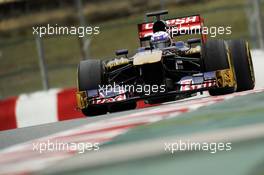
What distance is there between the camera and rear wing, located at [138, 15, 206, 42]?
7.58 meters

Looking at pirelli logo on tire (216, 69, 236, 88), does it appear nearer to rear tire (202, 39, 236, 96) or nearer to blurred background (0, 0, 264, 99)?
rear tire (202, 39, 236, 96)

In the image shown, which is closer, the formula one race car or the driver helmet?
Result: the formula one race car

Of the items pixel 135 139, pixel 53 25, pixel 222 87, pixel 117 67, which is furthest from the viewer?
pixel 53 25

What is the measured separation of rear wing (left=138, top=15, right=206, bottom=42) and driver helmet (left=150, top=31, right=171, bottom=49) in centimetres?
25

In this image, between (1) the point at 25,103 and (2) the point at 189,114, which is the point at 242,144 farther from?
(1) the point at 25,103

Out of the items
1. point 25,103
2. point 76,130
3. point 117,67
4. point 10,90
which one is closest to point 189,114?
point 76,130

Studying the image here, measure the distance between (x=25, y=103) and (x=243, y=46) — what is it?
2.55 meters

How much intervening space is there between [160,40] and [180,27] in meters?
0.38

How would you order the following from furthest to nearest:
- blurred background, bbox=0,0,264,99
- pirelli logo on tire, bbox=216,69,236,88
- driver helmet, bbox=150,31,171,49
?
blurred background, bbox=0,0,264,99 < driver helmet, bbox=150,31,171,49 < pirelli logo on tire, bbox=216,69,236,88

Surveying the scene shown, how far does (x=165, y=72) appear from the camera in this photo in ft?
23.2

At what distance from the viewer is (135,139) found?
4117mm

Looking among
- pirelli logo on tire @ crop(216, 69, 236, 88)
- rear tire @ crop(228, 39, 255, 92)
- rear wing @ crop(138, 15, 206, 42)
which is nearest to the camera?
pirelli logo on tire @ crop(216, 69, 236, 88)

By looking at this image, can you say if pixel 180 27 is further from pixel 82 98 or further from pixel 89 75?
pixel 82 98

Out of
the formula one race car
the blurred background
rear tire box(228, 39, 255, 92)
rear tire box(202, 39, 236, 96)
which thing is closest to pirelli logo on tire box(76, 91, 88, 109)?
the formula one race car
